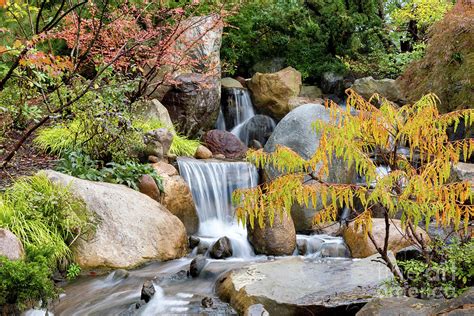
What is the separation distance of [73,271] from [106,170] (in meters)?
2.24

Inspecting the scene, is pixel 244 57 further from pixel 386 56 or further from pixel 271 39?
pixel 386 56

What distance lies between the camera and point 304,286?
472 cm

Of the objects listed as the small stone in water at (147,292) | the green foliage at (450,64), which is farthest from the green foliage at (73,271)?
the green foliage at (450,64)

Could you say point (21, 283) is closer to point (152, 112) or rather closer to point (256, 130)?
point (152, 112)

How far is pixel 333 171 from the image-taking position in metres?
8.61

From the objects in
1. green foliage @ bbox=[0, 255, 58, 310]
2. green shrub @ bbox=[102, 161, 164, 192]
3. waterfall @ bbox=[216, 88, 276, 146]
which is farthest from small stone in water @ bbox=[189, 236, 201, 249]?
waterfall @ bbox=[216, 88, 276, 146]

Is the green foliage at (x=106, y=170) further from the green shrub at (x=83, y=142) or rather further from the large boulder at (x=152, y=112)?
the large boulder at (x=152, y=112)

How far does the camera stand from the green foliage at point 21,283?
386 cm

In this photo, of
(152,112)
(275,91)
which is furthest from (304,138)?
(275,91)

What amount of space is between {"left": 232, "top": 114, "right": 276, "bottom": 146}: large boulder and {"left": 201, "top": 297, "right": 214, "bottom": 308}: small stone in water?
327 inches

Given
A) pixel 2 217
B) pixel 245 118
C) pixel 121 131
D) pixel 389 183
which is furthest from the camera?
pixel 245 118

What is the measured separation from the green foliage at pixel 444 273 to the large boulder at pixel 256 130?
31.1 feet

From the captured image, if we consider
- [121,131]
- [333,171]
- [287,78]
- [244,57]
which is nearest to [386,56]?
[287,78]

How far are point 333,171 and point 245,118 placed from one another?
5.49m
